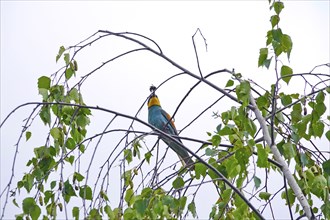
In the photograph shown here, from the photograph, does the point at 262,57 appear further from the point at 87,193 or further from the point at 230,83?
the point at 87,193

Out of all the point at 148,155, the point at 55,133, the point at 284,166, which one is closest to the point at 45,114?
the point at 55,133

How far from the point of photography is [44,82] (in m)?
2.41

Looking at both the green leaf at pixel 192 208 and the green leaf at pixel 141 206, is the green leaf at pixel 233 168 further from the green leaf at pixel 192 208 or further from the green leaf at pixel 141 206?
the green leaf at pixel 141 206

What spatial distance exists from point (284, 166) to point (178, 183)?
474 millimetres

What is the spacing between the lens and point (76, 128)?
259 cm

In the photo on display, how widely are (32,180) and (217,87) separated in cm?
83

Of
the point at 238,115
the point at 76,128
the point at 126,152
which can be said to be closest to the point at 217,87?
the point at 238,115

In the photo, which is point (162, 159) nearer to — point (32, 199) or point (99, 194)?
point (99, 194)

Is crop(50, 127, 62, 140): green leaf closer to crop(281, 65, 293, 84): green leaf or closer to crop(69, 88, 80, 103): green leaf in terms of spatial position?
crop(69, 88, 80, 103): green leaf

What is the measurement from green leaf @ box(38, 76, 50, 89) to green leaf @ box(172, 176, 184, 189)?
67 centimetres

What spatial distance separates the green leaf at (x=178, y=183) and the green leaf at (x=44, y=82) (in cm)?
67

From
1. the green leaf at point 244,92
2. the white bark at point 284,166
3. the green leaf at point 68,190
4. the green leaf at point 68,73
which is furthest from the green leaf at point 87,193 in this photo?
the white bark at point 284,166

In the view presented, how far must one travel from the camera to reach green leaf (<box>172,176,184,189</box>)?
83.7 inches

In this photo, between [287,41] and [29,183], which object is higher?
[287,41]
